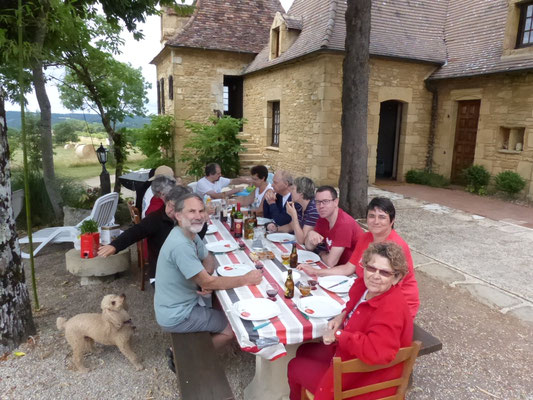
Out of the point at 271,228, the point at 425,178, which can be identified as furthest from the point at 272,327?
the point at 425,178

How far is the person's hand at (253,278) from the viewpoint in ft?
8.62

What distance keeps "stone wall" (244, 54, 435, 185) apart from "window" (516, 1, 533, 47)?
7.47 feet

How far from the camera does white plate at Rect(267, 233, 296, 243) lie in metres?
3.63

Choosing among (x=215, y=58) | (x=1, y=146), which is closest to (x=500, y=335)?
(x=1, y=146)

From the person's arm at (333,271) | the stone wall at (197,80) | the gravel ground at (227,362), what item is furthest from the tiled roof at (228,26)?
the person's arm at (333,271)

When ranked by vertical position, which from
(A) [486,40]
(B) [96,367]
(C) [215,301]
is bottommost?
(B) [96,367]

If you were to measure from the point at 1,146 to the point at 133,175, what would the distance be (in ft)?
16.0

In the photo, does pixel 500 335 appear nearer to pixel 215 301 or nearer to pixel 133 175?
pixel 215 301

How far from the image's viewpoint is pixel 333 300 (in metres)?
2.44

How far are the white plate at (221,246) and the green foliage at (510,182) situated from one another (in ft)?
26.9

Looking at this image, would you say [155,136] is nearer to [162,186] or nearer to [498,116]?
[162,186]

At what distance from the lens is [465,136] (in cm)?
1055

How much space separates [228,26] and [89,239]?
1240 centimetres

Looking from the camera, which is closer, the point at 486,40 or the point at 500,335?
the point at 500,335
